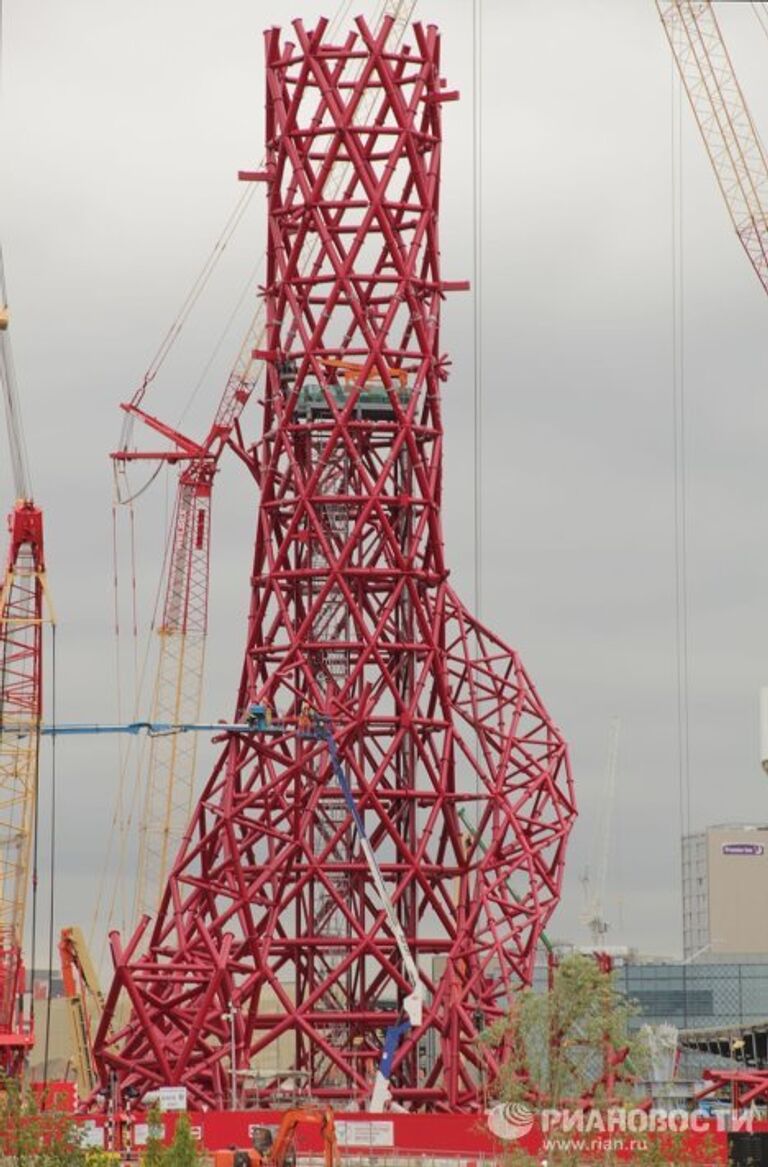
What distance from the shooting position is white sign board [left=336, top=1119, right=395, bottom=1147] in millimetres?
88375

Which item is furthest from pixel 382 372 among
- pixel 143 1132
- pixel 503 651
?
pixel 143 1132

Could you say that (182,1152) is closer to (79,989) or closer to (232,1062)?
(232,1062)

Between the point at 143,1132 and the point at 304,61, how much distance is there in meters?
35.7

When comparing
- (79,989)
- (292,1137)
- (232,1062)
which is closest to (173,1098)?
(232,1062)

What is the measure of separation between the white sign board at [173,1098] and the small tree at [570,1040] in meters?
11.9

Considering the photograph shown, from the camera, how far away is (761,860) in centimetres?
17925

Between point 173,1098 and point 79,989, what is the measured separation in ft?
110

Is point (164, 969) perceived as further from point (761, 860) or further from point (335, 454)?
point (761, 860)

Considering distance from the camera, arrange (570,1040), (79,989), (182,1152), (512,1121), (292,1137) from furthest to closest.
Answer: (79,989) → (570,1040) → (512,1121) → (292,1137) → (182,1152)

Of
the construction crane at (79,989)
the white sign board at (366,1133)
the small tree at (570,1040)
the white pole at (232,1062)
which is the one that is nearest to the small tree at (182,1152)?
the small tree at (570,1040)

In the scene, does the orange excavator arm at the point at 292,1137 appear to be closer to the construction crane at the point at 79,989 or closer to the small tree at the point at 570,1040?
the small tree at the point at 570,1040

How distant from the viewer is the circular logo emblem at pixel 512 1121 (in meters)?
79.6

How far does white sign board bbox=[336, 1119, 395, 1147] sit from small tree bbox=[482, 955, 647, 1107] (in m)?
3.69

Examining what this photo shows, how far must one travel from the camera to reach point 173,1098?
95.6 m
